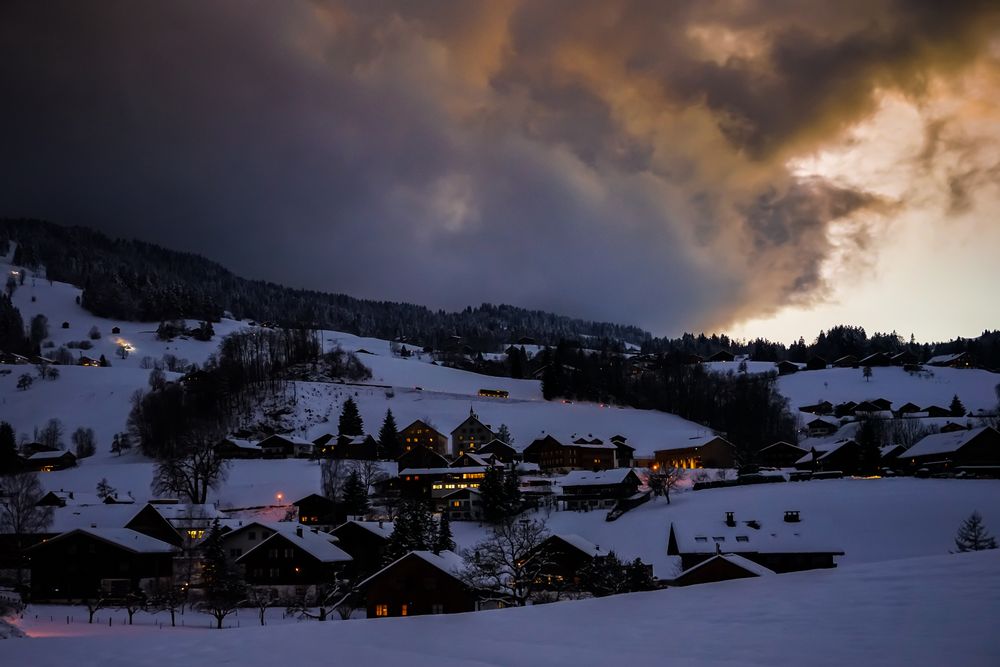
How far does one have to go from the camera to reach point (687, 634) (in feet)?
37.4

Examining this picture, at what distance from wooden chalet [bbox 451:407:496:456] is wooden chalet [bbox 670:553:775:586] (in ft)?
253

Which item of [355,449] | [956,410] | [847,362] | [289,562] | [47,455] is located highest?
[847,362]

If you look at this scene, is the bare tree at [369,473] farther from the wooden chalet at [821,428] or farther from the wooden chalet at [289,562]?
the wooden chalet at [821,428]

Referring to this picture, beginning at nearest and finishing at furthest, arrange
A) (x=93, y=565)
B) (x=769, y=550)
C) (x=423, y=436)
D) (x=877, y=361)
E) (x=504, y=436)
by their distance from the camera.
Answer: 1. (x=769, y=550)
2. (x=93, y=565)
3. (x=423, y=436)
4. (x=504, y=436)
5. (x=877, y=361)

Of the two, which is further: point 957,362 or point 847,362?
point 847,362

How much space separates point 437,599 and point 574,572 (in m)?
12.1

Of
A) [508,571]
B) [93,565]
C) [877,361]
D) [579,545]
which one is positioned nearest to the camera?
[508,571]

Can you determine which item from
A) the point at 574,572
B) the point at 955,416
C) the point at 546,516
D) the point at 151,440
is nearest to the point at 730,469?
the point at 546,516

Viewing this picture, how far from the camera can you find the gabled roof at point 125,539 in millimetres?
49094

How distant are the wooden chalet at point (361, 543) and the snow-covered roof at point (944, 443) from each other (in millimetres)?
52506

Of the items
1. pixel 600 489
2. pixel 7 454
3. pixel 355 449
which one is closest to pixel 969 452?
pixel 600 489

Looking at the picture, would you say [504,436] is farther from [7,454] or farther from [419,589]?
[419,589]

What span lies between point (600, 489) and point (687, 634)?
62.0m

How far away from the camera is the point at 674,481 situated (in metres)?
74.8
